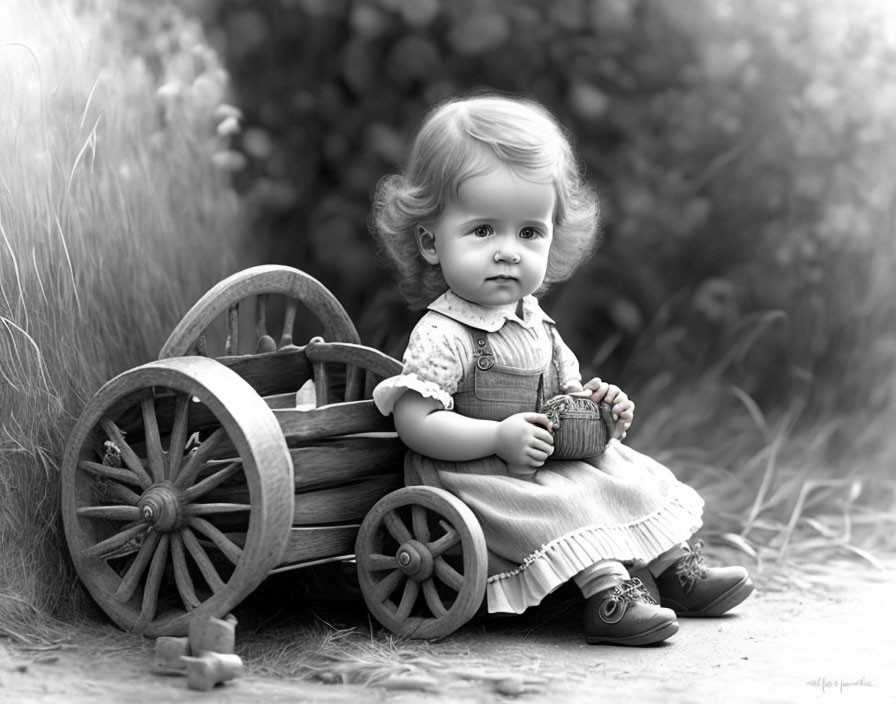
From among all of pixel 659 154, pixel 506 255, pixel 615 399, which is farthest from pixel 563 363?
pixel 659 154

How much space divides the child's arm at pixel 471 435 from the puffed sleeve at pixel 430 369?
0.03 m

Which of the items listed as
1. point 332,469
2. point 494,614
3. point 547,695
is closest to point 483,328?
point 332,469

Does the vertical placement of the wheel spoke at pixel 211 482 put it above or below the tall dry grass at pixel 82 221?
below

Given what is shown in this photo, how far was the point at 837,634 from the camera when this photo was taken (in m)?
2.85

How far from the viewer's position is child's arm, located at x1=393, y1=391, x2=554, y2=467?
2.68 meters

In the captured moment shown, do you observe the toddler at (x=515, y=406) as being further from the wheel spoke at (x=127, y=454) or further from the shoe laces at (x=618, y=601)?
the wheel spoke at (x=127, y=454)

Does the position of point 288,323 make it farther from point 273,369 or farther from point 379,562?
point 379,562

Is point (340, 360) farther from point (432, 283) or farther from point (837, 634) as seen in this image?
point (837, 634)

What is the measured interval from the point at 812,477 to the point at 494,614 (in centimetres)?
173

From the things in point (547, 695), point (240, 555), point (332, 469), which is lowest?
point (547, 695)

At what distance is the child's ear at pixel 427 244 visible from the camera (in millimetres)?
2895

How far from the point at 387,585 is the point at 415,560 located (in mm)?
116
